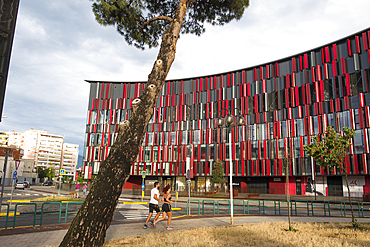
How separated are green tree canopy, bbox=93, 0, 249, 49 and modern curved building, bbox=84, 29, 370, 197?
3324 centimetres

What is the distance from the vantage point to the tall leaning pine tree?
17.4ft

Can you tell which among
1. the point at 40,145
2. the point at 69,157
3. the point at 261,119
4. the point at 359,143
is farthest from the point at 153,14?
the point at 69,157

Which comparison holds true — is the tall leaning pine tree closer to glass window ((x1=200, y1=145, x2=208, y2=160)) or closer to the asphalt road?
the asphalt road

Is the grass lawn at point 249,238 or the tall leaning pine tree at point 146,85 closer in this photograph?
the tall leaning pine tree at point 146,85

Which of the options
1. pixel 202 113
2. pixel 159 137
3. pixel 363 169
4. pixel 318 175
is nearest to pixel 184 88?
pixel 202 113

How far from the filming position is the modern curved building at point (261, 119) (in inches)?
1513

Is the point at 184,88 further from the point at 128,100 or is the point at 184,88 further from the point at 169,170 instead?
the point at 169,170

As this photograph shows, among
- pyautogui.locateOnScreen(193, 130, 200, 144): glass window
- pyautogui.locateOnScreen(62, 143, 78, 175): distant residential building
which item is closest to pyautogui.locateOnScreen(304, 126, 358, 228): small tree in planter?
pyautogui.locateOnScreen(193, 130, 200, 144): glass window

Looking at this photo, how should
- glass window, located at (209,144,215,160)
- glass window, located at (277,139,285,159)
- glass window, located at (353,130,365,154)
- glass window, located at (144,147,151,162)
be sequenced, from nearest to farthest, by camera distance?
glass window, located at (353,130,365,154), glass window, located at (277,139,285,159), glass window, located at (209,144,215,160), glass window, located at (144,147,151,162)

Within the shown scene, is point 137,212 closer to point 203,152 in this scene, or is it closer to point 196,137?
point 203,152

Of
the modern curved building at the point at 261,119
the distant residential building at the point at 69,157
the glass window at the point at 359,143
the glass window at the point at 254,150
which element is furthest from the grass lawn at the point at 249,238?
the distant residential building at the point at 69,157

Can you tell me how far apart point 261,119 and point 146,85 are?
143ft

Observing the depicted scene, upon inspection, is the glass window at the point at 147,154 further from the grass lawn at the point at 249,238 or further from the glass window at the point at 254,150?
the grass lawn at the point at 249,238

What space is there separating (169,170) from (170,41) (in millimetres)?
49548
